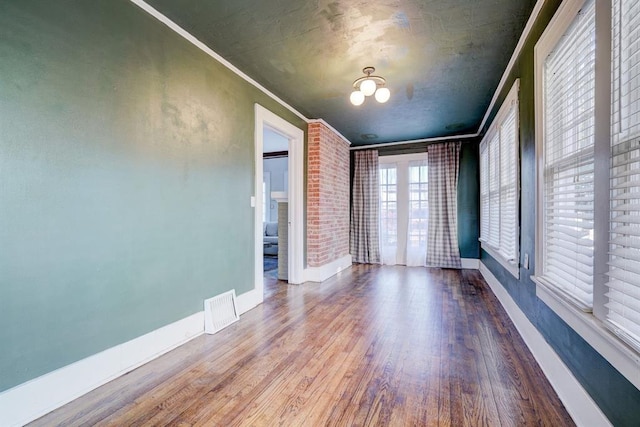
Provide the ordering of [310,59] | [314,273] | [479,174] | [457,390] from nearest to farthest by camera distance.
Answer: [457,390]
[310,59]
[314,273]
[479,174]

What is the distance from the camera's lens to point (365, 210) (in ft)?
19.4

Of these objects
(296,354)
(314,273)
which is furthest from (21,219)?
(314,273)

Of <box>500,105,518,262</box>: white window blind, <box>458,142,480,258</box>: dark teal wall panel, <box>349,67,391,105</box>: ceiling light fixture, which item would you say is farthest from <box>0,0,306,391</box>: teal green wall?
<box>458,142,480,258</box>: dark teal wall panel

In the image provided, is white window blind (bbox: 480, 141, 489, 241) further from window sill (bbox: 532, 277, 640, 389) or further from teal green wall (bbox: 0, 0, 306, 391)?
teal green wall (bbox: 0, 0, 306, 391)

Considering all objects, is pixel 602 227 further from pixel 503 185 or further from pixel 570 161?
pixel 503 185

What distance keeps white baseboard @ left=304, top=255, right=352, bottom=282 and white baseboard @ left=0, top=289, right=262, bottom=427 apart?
217cm

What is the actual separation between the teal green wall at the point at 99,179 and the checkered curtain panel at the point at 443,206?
13.7ft

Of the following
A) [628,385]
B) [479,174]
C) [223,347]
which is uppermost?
[479,174]

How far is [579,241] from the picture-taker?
154 cm

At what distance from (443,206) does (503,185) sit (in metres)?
2.09

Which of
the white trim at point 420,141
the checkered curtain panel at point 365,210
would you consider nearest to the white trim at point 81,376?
the checkered curtain panel at point 365,210

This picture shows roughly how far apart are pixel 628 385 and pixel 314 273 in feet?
11.7

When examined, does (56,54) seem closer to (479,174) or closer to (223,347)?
(223,347)

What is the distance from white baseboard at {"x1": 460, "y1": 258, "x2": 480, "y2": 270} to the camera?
5301mm
